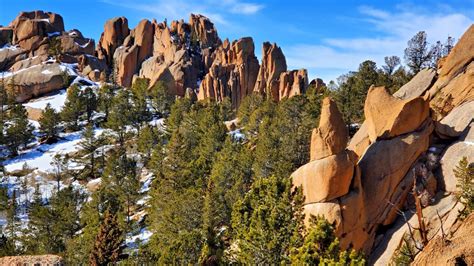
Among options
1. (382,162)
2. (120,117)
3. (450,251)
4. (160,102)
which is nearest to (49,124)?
(120,117)

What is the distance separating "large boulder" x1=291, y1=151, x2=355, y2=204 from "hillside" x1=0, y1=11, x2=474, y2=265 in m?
0.07

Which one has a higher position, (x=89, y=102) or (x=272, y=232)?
(x=89, y=102)

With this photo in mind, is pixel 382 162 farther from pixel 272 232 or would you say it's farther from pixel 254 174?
pixel 254 174

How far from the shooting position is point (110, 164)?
5816 centimetres

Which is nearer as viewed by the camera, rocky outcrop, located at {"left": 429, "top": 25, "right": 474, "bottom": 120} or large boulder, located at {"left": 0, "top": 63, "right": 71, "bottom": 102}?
rocky outcrop, located at {"left": 429, "top": 25, "right": 474, "bottom": 120}

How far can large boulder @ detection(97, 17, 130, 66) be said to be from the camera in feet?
484

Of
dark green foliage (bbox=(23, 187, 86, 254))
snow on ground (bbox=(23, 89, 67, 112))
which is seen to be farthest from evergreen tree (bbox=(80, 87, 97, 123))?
dark green foliage (bbox=(23, 187, 86, 254))

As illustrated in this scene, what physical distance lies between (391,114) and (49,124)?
71.6 meters

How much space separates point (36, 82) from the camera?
110 meters

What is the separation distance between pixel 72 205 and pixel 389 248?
136ft

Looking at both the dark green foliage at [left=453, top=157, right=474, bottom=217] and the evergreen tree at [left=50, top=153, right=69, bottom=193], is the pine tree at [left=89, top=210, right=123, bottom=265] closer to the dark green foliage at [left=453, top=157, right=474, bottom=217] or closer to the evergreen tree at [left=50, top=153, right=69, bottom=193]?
the dark green foliage at [left=453, top=157, right=474, bottom=217]

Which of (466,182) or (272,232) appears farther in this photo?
(466,182)

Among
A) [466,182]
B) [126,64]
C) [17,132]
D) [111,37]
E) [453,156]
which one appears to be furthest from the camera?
[111,37]

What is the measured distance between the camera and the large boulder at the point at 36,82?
109 meters
